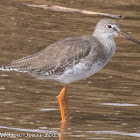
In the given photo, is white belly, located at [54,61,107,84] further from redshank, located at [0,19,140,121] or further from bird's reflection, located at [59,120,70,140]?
bird's reflection, located at [59,120,70,140]

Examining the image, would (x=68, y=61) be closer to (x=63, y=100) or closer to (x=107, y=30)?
(x=63, y=100)

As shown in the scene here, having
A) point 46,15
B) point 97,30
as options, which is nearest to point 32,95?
point 97,30

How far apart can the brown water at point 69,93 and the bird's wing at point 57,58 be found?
0.63 meters

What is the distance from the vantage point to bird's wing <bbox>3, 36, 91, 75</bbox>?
1039 cm

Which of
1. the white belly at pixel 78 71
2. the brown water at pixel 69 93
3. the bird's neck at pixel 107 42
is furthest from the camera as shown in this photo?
the bird's neck at pixel 107 42

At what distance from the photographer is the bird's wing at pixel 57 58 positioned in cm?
1039

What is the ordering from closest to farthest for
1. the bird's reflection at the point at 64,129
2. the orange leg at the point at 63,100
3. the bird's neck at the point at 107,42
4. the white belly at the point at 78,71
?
1. the bird's reflection at the point at 64,129
2. the white belly at the point at 78,71
3. the orange leg at the point at 63,100
4. the bird's neck at the point at 107,42

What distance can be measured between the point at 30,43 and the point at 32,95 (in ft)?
9.78

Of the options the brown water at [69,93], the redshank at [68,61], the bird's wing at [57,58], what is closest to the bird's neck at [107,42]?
the redshank at [68,61]

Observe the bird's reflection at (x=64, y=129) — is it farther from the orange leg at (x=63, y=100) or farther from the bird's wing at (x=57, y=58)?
the bird's wing at (x=57, y=58)

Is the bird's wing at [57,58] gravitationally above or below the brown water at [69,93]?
above

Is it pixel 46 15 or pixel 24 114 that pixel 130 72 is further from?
pixel 46 15

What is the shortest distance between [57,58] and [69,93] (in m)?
1.16

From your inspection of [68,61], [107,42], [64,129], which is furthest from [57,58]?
[64,129]
